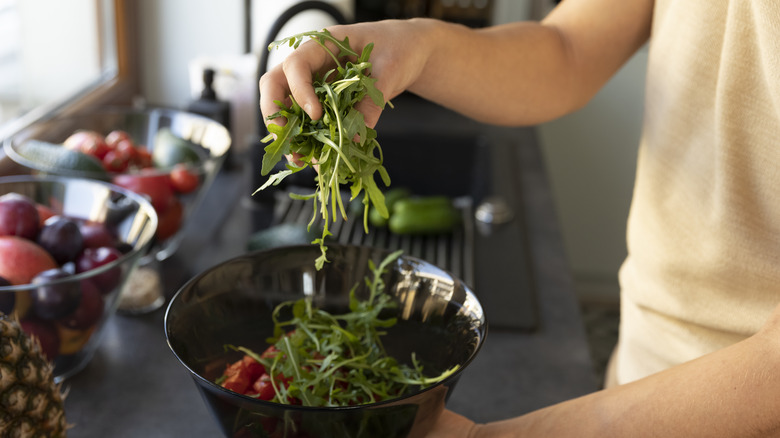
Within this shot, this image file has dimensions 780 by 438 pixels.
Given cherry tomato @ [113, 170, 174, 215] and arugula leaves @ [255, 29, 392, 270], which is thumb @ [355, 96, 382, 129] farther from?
cherry tomato @ [113, 170, 174, 215]

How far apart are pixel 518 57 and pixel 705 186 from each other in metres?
0.27

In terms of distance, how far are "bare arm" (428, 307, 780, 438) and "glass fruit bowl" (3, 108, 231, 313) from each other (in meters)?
0.64

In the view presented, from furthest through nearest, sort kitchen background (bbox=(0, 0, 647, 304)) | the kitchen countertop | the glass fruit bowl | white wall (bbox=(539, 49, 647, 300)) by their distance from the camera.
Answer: white wall (bbox=(539, 49, 647, 300))
kitchen background (bbox=(0, 0, 647, 304))
the glass fruit bowl
the kitchen countertop

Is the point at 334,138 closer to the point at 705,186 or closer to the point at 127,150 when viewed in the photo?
the point at 705,186

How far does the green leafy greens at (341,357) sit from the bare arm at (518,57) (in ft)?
0.70

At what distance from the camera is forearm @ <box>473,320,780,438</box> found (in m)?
0.61

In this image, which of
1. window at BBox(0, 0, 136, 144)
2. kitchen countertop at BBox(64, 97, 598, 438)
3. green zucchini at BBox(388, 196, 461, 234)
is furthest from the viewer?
window at BBox(0, 0, 136, 144)

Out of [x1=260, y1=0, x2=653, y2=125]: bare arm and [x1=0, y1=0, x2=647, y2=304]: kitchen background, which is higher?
[x1=260, y1=0, x2=653, y2=125]: bare arm

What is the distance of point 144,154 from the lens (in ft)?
4.22

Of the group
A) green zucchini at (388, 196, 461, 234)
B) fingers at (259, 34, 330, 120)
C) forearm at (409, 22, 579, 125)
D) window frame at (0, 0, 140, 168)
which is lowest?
green zucchini at (388, 196, 461, 234)

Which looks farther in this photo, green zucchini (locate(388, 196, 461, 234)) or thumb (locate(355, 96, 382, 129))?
green zucchini (locate(388, 196, 461, 234))

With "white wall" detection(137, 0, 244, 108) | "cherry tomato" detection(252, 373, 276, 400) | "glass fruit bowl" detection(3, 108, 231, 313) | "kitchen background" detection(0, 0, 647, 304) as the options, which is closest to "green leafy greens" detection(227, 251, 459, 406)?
"cherry tomato" detection(252, 373, 276, 400)

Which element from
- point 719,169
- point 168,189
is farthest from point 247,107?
point 719,169

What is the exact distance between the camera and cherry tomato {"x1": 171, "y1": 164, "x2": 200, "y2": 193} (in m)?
1.19
